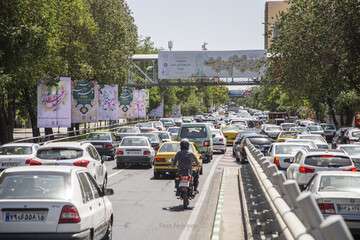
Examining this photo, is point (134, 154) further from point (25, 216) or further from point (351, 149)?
point (25, 216)

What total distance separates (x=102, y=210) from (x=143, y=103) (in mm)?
67232

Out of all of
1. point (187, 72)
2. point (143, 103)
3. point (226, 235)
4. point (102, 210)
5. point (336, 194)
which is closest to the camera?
point (102, 210)

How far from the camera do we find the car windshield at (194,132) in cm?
3922

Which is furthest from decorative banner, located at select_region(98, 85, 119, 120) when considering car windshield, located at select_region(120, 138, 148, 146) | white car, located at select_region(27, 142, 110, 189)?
white car, located at select_region(27, 142, 110, 189)

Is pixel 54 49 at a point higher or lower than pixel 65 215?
higher

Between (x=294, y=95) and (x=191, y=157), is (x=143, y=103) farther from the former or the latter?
(x=191, y=157)

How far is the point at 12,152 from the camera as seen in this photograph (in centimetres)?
2655

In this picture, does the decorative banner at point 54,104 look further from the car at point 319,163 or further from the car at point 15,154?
the car at point 319,163

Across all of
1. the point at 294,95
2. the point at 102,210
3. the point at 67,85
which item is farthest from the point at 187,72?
the point at 102,210

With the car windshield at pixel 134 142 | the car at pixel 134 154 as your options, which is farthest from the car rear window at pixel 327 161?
the car windshield at pixel 134 142

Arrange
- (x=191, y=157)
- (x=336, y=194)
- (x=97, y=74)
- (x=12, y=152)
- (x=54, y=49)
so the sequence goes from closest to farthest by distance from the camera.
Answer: (x=336, y=194), (x=191, y=157), (x=12, y=152), (x=54, y=49), (x=97, y=74)

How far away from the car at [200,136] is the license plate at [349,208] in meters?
25.8

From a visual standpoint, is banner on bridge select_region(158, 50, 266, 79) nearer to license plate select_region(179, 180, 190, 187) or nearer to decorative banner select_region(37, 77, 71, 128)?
decorative banner select_region(37, 77, 71, 128)

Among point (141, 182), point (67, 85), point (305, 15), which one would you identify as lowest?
point (141, 182)
